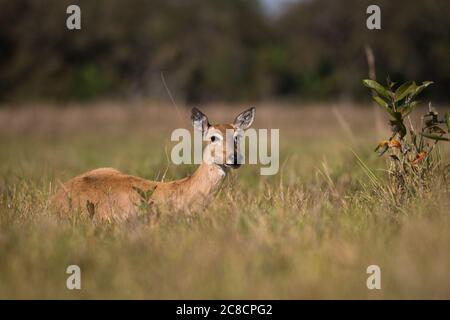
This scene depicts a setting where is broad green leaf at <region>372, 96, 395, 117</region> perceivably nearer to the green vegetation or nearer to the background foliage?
the green vegetation

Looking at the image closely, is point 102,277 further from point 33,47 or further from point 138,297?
point 33,47

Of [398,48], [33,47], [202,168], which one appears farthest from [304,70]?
[202,168]

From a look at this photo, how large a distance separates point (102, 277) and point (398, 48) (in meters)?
38.8

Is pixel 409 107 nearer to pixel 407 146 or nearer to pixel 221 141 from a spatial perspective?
pixel 407 146

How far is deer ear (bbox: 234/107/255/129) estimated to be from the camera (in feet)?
25.1

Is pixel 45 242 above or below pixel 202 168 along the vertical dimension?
below

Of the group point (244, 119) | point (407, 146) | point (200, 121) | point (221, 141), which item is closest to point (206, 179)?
point (221, 141)

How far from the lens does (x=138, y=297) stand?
5.00 m

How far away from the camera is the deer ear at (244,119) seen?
766 centimetres

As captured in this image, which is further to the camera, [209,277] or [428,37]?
[428,37]

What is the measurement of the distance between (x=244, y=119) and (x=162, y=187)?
1139mm

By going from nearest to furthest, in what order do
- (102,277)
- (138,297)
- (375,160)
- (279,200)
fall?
(138,297) < (102,277) < (279,200) < (375,160)

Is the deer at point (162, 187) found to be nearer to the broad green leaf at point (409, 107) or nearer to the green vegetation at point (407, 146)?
the green vegetation at point (407, 146)
